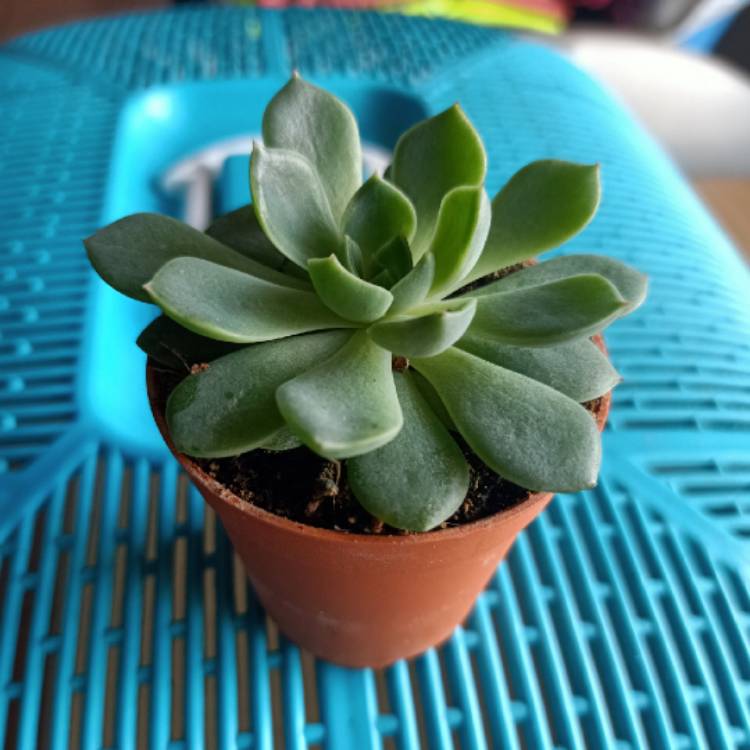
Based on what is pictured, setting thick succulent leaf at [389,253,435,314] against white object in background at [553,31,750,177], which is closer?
thick succulent leaf at [389,253,435,314]

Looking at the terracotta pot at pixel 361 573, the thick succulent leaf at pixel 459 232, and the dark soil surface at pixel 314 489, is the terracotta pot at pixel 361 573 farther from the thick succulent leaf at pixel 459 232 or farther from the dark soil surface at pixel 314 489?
the thick succulent leaf at pixel 459 232

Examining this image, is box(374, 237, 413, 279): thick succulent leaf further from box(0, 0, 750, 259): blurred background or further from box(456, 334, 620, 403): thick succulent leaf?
box(0, 0, 750, 259): blurred background

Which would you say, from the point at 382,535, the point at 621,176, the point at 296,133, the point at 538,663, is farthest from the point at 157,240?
the point at 621,176

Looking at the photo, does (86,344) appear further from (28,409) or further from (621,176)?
(621,176)

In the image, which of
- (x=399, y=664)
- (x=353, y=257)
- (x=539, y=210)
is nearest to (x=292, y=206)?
(x=353, y=257)

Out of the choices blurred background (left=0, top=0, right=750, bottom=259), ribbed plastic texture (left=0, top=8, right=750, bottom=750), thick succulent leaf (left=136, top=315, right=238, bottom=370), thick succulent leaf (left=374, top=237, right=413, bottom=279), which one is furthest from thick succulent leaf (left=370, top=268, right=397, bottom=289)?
blurred background (left=0, top=0, right=750, bottom=259)

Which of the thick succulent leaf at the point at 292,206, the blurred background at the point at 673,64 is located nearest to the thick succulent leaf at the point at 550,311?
the thick succulent leaf at the point at 292,206
